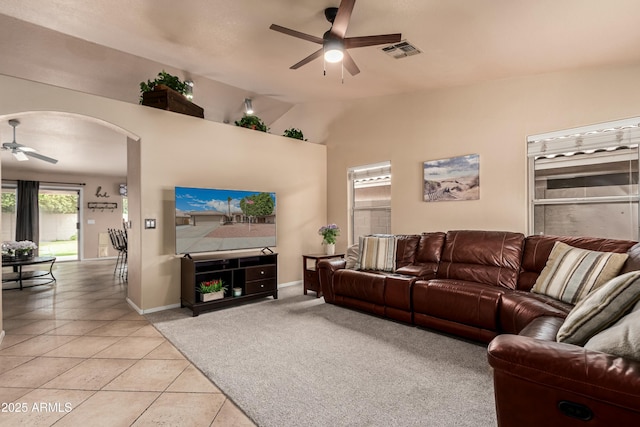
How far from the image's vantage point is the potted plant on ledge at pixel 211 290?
3885mm

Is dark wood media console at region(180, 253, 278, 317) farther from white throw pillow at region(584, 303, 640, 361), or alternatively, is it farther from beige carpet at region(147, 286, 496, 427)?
white throw pillow at region(584, 303, 640, 361)

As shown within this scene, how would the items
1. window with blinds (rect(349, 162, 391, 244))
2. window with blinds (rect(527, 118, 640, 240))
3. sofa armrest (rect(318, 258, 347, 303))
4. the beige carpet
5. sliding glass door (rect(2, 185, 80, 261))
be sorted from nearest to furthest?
the beige carpet
window with blinds (rect(527, 118, 640, 240))
sofa armrest (rect(318, 258, 347, 303))
window with blinds (rect(349, 162, 391, 244))
sliding glass door (rect(2, 185, 80, 261))

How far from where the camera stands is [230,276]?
4246 millimetres

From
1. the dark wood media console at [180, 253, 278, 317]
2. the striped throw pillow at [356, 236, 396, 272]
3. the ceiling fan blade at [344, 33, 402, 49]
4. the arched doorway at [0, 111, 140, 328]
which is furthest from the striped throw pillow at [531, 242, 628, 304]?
the arched doorway at [0, 111, 140, 328]

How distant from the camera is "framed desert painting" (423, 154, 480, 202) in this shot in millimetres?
4031

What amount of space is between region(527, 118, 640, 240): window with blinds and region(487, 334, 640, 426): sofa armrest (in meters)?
2.76

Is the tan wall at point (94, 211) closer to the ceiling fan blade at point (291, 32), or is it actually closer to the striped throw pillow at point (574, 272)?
the ceiling fan blade at point (291, 32)

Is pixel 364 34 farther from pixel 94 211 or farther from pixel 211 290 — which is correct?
pixel 94 211

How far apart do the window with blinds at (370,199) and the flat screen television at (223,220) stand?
150cm

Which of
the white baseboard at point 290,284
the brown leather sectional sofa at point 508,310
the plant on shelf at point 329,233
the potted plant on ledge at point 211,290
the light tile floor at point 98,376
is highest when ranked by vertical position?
the plant on shelf at point 329,233

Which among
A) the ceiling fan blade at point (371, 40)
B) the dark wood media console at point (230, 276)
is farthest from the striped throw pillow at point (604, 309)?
the dark wood media console at point (230, 276)

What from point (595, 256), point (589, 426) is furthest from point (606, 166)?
point (589, 426)

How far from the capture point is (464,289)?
2908 mm

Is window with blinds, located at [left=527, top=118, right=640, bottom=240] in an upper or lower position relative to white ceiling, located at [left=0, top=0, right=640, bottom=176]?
lower
